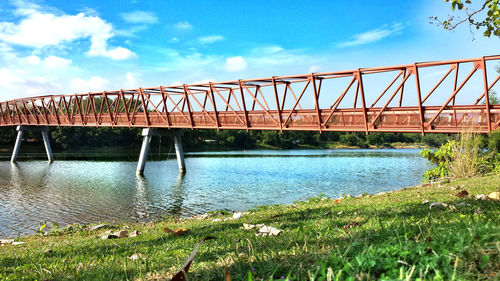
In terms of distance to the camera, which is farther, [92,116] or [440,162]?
[92,116]

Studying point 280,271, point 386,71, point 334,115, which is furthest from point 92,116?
point 280,271

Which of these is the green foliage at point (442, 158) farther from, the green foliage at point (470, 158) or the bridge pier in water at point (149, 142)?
the bridge pier in water at point (149, 142)

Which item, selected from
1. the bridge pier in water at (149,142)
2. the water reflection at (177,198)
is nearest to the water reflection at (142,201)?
the water reflection at (177,198)

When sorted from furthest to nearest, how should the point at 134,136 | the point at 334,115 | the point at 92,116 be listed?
the point at 134,136 → the point at 92,116 → the point at 334,115

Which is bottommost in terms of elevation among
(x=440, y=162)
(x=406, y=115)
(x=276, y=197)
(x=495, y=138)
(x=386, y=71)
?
(x=276, y=197)

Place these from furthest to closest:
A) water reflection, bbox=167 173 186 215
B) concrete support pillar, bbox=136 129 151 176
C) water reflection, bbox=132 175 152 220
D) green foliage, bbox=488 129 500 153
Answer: concrete support pillar, bbox=136 129 151 176, green foliage, bbox=488 129 500 153, water reflection, bbox=167 173 186 215, water reflection, bbox=132 175 152 220

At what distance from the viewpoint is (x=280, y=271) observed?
8.79ft

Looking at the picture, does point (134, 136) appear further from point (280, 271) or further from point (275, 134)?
point (280, 271)

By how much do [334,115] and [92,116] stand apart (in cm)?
3823

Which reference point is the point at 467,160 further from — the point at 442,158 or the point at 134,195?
the point at 134,195

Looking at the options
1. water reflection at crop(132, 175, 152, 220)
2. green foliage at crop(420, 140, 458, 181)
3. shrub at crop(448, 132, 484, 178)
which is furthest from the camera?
green foliage at crop(420, 140, 458, 181)

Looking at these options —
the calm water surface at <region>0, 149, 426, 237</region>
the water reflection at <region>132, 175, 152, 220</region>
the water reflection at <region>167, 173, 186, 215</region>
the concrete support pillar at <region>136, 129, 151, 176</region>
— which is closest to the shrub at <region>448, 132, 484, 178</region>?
the calm water surface at <region>0, 149, 426, 237</region>

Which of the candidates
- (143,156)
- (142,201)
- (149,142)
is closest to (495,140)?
(142,201)

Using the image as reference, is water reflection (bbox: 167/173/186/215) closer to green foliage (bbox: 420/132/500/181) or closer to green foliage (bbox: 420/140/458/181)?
green foliage (bbox: 420/132/500/181)
